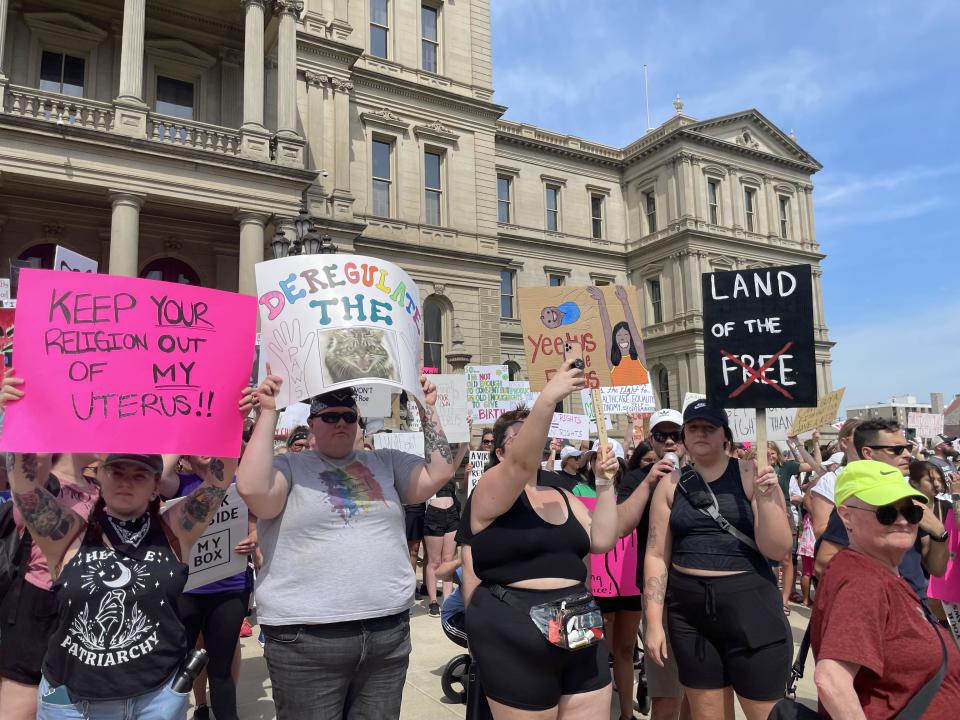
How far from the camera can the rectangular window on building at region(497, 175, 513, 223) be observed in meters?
35.8

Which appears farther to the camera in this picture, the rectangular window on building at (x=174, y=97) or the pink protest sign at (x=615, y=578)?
the rectangular window on building at (x=174, y=97)

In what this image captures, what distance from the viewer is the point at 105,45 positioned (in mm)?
18797

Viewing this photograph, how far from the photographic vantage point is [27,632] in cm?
307

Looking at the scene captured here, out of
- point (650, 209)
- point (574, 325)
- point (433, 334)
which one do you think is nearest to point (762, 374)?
point (574, 325)

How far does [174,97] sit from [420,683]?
19443 mm

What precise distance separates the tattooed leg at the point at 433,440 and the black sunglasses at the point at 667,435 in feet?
7.34

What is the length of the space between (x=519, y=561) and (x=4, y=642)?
2.38 m

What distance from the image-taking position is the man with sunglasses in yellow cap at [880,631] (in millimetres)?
2082

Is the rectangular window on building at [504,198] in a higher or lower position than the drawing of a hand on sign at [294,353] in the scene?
higher

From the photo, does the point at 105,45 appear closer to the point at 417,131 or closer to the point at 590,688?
the point at 417,131

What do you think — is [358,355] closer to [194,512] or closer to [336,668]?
[194,512]

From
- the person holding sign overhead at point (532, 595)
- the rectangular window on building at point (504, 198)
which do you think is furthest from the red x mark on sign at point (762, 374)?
the rectangular window on building at point (504, 198)

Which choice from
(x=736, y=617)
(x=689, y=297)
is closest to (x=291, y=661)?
(x=736, y=617)

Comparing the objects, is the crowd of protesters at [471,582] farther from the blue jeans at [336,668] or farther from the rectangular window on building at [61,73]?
the rectangular window on building at [61,73]
